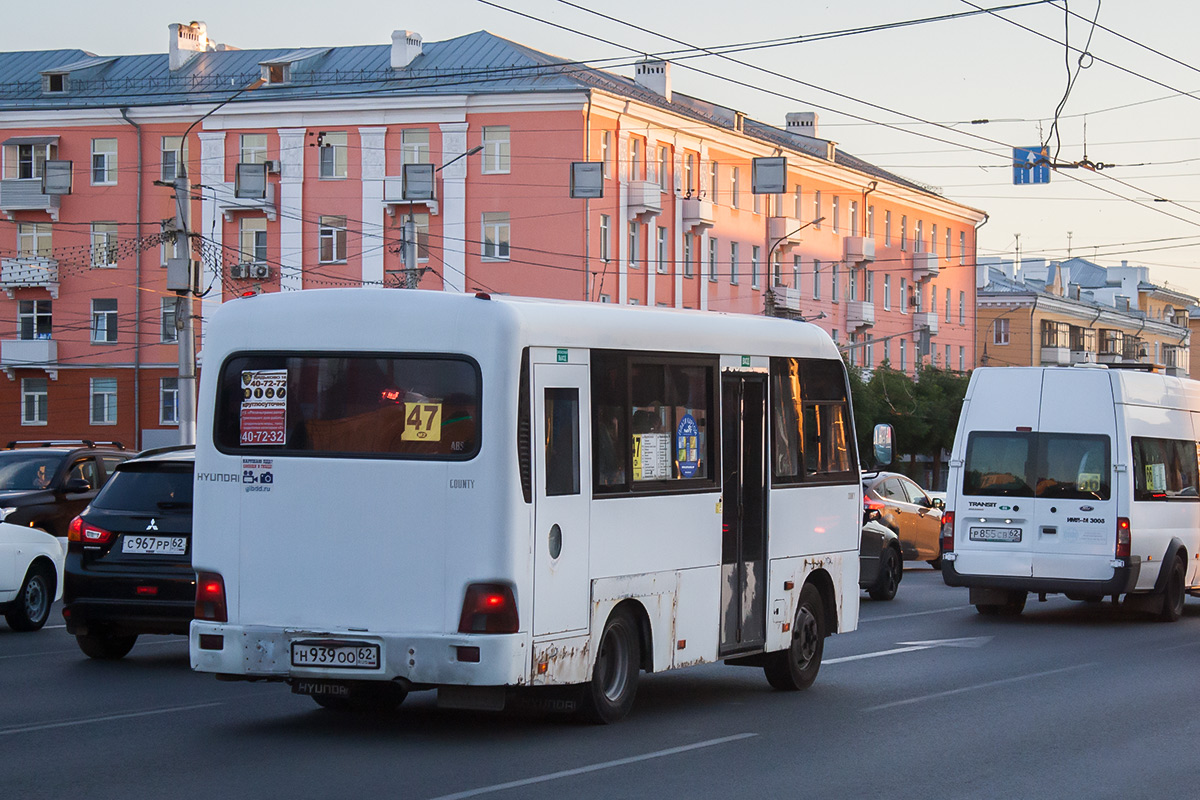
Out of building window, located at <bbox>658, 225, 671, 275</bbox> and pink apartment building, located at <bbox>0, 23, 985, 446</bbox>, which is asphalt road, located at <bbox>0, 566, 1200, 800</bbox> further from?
building window, located at <bbox>658, 225, 671, 275</bbox>

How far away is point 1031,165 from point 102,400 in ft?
136

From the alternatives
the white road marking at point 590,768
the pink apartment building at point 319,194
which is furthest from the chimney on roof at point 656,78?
the white road marking at point 590,768

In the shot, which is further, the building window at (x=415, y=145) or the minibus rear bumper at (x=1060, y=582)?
the building window at (x=415, y=145)

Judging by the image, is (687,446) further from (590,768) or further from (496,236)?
(496,236)

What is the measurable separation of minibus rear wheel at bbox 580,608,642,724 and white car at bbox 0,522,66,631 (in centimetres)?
807

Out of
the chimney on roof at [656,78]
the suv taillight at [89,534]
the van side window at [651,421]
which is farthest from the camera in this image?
the chimney on roof at [656,78]

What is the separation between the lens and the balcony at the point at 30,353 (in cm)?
6184

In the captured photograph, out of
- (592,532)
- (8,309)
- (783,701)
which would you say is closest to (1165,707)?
(783,701)

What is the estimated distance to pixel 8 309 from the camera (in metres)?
63.2

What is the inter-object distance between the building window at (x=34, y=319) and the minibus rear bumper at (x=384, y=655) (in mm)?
55146

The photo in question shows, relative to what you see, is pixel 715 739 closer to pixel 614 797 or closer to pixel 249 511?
pixel 614 797

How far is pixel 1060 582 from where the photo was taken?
20.1 metres

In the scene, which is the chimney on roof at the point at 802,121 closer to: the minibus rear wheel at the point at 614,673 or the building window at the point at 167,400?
the building window at the point at 167,400

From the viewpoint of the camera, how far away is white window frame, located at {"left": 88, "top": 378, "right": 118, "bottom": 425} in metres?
61.9
